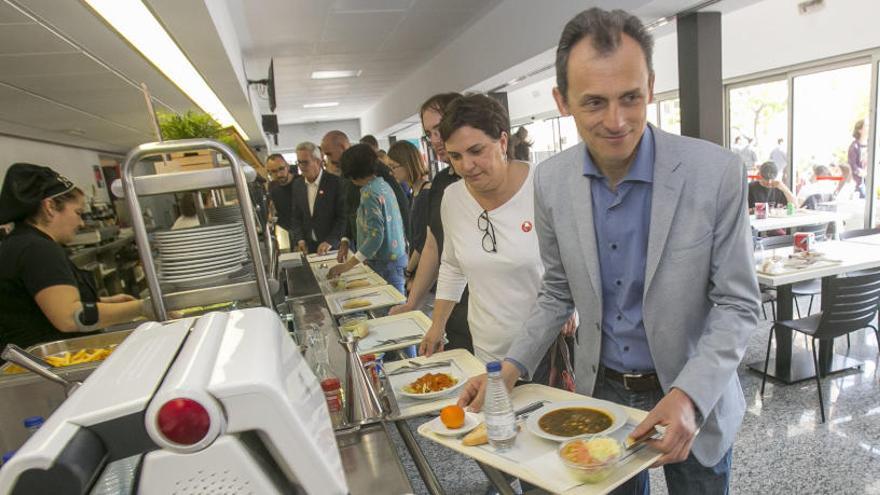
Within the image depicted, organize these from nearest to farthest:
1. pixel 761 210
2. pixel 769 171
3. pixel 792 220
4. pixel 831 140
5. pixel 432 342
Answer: pixel 432 342, pixel 792 220, pixel 761 210, pixel 769 171, pixel 831 140

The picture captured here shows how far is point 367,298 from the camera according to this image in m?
2.95

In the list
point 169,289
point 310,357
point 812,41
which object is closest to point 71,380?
point 169,289

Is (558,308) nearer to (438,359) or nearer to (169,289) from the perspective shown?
(438,359)

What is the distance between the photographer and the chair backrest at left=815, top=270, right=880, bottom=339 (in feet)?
9.98

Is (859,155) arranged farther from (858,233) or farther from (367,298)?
(367,298)

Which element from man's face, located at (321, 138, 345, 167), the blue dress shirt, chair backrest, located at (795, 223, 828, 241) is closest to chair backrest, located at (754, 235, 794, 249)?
chair backrest, located at (795, 223, 828, 241)

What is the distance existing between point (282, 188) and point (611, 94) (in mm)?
5564

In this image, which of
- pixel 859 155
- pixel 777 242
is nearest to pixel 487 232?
pixel 777 242

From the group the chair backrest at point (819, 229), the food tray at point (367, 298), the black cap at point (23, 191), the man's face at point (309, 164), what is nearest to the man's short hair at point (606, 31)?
the food tray at point (367, 298)

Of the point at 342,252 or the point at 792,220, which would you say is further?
the point at 792,220

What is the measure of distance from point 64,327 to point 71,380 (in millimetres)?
709

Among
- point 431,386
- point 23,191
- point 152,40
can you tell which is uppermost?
point 152,40

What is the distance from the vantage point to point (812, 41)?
609 centimetres

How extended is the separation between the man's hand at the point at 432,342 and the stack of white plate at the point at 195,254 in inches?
29.4
